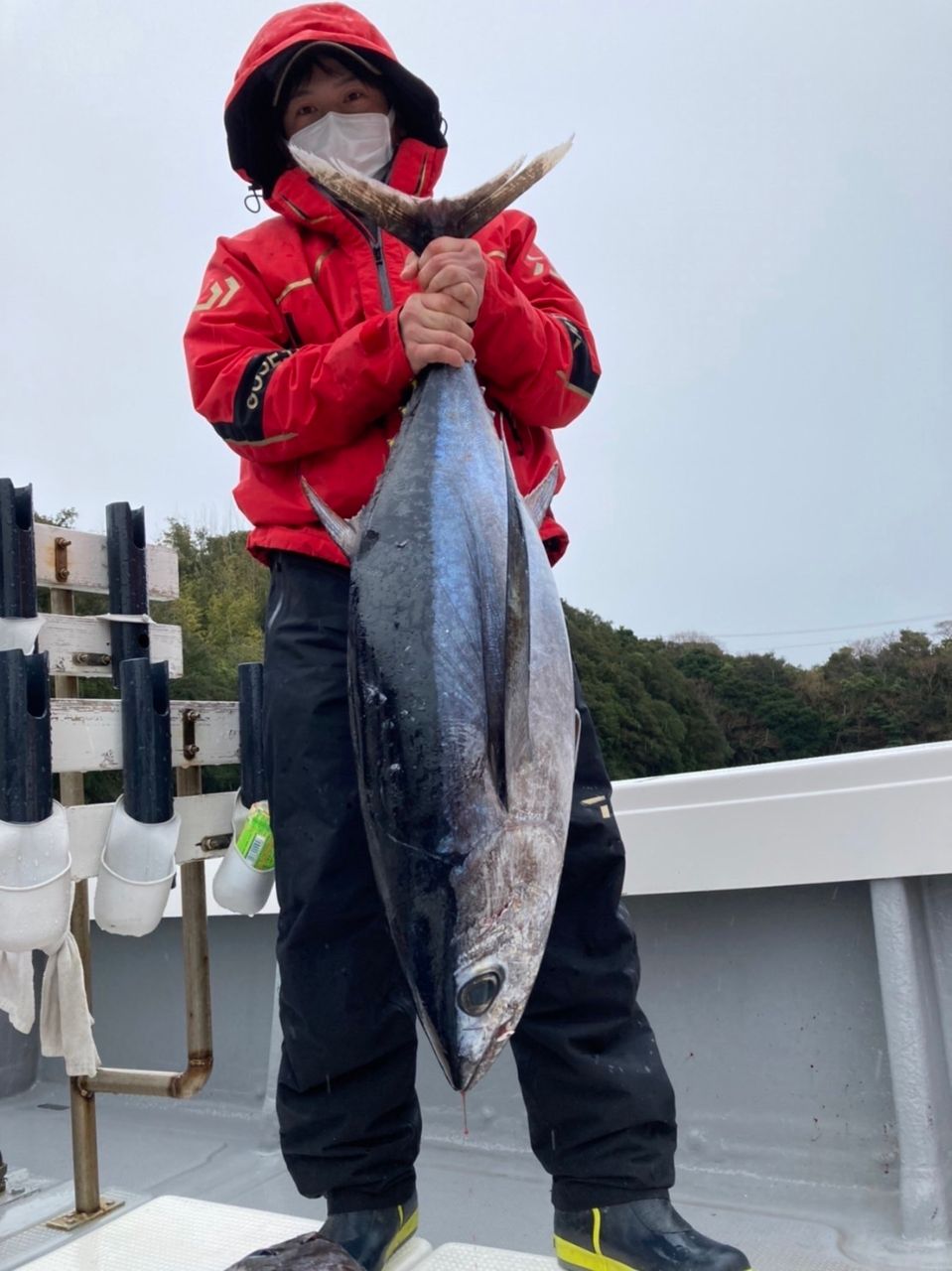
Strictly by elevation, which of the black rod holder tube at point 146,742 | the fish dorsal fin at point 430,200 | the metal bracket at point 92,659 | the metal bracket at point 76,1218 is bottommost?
the metal bracket at point 76,1218

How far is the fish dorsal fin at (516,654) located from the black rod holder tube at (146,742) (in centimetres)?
99

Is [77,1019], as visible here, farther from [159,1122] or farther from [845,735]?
[845,735]

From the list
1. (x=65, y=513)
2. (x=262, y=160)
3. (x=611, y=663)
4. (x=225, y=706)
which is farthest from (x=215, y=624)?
(x=262, y=160)

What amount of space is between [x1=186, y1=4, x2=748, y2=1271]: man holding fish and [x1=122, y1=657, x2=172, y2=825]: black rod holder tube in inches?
15.7

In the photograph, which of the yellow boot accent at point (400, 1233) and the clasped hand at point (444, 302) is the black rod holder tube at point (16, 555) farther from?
the yellow boot accent at point (400, 1233)

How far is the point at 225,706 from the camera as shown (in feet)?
7.95

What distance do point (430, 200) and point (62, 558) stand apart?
4.15 feet

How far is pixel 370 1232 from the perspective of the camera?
1615 mm

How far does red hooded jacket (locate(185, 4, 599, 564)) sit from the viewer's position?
1558 mm

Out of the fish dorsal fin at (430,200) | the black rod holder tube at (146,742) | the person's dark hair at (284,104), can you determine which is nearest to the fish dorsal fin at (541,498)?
the fish dorsal fin at (430,200)

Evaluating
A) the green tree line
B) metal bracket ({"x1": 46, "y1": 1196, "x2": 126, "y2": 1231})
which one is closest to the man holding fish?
metal bracket ({"x1": 46, "y1": 1196, "x2": 126, "y2": 1231})

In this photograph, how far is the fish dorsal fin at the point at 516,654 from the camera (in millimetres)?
1230

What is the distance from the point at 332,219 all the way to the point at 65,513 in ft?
31.2

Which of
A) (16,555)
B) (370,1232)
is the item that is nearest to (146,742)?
(16,555)
